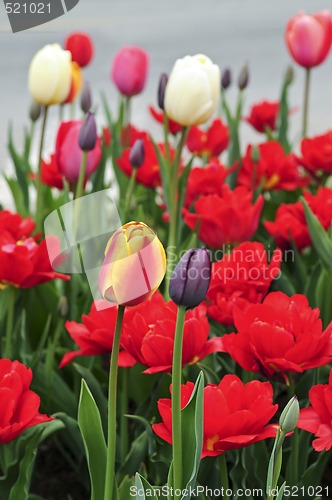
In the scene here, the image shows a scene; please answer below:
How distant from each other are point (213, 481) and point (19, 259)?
287mm

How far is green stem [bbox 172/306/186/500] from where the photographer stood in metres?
0.57

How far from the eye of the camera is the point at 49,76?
3.81 ft

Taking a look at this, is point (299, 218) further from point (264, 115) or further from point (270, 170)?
point (264, 115)

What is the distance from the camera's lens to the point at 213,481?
85cm

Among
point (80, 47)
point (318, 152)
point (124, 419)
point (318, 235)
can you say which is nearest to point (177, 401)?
point (124, 419)

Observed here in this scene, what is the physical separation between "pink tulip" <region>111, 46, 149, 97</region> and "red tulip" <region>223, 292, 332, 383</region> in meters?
0.69

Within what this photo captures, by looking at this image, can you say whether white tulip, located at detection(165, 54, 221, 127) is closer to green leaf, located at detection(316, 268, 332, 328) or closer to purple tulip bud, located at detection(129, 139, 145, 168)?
purple tulip bud, located at detection(129, 139, 145, 168)

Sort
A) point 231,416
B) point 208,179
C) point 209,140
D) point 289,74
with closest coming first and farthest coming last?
point 231,416
point 208,179
point 209,140
point 289,74

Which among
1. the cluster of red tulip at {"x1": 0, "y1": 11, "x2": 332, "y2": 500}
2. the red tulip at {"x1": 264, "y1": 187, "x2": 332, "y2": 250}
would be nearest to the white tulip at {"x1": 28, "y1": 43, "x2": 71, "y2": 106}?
the cluster of red tulip at {"x1": 0, "y1": 11, "x2": 332, "y2": 500}

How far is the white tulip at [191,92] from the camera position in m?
1.03

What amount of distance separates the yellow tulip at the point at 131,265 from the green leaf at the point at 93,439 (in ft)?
0.42

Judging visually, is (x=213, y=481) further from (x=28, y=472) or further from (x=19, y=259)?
(x=19, y=259)

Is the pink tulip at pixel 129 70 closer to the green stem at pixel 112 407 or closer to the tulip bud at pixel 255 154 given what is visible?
the tulip bud at pixel 255 154

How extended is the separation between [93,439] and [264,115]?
101cm
